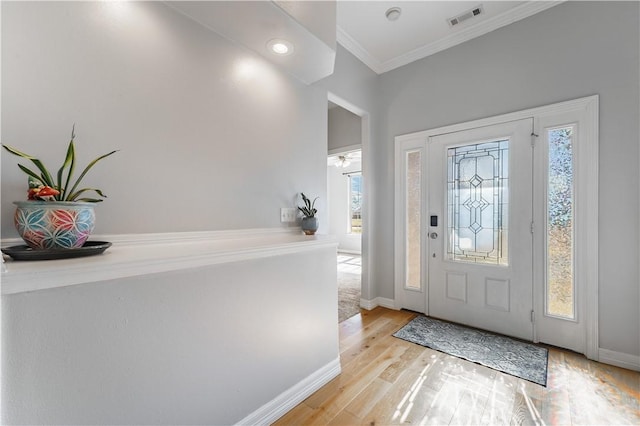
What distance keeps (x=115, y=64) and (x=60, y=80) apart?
24cm

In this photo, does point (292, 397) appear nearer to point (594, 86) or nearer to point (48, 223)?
point (48, 223)

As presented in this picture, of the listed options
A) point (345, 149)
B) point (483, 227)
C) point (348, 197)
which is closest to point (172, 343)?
point (483, 227)

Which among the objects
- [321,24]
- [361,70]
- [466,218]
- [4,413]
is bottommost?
[4,413]

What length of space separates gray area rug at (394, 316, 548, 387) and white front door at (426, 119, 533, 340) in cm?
16

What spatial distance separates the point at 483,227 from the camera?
2.63 m

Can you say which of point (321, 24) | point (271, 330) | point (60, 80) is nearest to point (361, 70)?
point (321, 24)

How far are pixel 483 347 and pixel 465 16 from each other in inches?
122

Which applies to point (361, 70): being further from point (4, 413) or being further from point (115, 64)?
point (4, 413)

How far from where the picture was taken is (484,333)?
2535mm

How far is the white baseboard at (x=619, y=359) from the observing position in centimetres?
192

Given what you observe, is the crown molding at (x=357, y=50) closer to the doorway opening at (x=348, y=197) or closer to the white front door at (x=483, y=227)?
the doorway opening at (x=348, y=197)

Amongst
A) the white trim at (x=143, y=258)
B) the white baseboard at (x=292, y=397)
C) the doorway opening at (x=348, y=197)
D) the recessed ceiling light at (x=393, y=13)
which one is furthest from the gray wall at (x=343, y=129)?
the white baseboard at (x=292, y=397)

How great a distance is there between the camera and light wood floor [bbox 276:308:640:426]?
1496mm

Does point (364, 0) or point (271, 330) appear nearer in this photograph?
point (271, 330)
